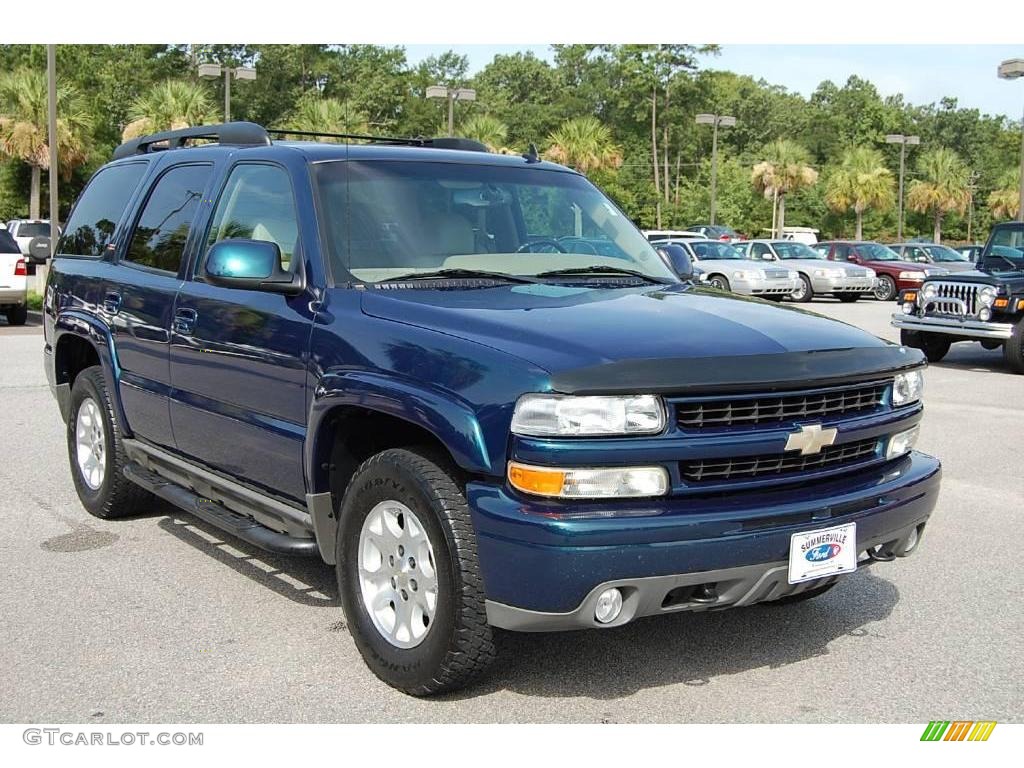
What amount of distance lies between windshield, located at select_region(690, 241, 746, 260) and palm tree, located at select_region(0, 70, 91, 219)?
2473 centimetres

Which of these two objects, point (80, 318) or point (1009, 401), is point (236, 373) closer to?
point (80, 318)

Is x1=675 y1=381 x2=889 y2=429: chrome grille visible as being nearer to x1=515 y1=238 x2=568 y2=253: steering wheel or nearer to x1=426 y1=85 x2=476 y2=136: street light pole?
x1=515 y1=238 x2=568 y2=253: steering wheel

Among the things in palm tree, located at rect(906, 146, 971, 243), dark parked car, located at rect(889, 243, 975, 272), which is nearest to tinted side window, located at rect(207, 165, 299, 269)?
dark parked car, located at rect(889, 243, 975, 272)

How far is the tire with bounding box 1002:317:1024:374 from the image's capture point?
14469mm

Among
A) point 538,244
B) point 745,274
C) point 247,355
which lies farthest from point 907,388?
point 745,274

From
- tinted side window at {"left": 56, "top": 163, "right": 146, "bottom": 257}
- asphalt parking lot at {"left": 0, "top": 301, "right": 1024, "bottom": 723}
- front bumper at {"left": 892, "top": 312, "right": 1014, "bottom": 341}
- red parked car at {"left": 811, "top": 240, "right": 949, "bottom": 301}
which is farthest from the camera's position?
red parked car at {"left": 811, "top": 240, "right": 949, "bottom": 301}

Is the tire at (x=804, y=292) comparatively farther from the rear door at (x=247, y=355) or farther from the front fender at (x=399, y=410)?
the front fender at (x=399, y=410)

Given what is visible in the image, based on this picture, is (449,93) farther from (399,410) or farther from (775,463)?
(775,463)

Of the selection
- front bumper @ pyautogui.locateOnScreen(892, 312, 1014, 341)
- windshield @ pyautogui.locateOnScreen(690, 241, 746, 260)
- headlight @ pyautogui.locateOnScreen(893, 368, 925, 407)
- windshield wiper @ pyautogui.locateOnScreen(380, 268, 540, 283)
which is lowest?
front bumper @ pyautogui.locateOnScreen(892, 312, 1014, 341)

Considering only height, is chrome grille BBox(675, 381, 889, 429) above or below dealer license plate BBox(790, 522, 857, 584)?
above

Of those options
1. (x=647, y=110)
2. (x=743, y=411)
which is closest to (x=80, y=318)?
(x=743, y=411)

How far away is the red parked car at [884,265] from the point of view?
31.1m

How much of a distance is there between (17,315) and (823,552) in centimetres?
1819

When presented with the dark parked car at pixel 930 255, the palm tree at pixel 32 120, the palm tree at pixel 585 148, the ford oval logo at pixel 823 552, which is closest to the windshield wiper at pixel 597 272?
the ford oval logo at pixel 823 552
